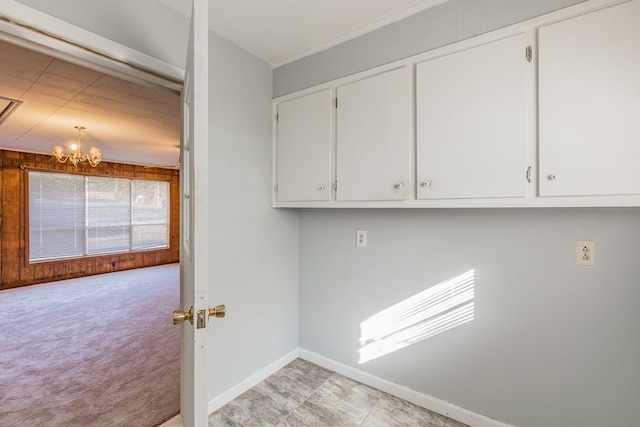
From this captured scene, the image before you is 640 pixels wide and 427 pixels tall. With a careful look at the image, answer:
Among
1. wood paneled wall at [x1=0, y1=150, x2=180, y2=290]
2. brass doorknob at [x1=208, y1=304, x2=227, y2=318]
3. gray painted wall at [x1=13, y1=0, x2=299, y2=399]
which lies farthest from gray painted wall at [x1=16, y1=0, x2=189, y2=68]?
wood paneled wall at [x1=0, y1=150, x2=180, y2=290]

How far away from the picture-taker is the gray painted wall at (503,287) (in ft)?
4.47

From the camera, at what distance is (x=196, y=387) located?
3.22 feet

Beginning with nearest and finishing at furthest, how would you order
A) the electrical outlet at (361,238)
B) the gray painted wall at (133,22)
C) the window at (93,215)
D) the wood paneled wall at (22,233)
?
the gray painted wall at (133,22)
the electrical outlet at (361,238)
the wood paneled wall at (22,233)
the window at (93,215)

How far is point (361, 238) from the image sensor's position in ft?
7.02

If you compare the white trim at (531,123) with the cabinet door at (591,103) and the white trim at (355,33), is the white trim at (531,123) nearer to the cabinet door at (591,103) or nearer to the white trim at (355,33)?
the cabinet door at (591,103)

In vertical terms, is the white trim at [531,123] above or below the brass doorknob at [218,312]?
above

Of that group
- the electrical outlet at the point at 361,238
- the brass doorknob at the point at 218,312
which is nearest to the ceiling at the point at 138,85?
the electrical outlet at the point at 361,238

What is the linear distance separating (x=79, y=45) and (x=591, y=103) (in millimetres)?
2227

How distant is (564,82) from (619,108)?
0.74 feet

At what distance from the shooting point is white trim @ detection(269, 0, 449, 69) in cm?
160

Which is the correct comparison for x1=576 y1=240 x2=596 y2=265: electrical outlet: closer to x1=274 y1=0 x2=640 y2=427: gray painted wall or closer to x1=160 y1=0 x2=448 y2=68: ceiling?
x1=274 y1=0 x2=640 y2=427: gray painted wall

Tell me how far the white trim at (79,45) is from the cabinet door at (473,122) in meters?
1.42

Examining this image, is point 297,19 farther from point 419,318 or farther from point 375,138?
point 419,318

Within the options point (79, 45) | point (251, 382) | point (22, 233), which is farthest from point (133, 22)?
point (22, 233)
